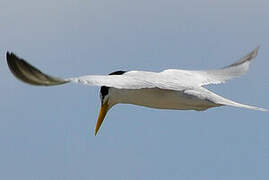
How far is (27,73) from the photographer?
13.1m

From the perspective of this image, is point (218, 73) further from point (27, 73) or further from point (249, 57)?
point (27, 73)

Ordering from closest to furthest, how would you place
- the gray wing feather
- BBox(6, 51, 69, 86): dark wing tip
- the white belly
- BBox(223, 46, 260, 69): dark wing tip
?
1. BBox(6, 51, 69, 86): dark wing tip
2. the white belly
3. the gray wing feather
4. BBox(223, 46, 260, 69): dark wing tip

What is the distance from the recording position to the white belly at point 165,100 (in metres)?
15.2

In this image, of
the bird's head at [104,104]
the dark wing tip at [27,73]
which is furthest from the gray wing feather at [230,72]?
the dark wing tip at [27,73]

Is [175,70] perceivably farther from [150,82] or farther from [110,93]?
[150,82]

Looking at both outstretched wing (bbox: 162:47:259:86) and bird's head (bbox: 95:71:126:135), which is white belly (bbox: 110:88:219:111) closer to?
outstretched wing (bbox: 162:47:259:86)

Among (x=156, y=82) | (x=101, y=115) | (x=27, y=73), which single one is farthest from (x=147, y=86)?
(x=101, y=115)

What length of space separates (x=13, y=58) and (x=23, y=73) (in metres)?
0.26

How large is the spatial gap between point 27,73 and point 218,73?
19.0 feet

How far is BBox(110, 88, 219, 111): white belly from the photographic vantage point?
597 inches

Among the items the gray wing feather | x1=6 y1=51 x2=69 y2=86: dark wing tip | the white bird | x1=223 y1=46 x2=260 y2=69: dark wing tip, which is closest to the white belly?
the white bird

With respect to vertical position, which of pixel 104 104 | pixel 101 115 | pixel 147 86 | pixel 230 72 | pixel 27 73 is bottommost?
pixel 101 115

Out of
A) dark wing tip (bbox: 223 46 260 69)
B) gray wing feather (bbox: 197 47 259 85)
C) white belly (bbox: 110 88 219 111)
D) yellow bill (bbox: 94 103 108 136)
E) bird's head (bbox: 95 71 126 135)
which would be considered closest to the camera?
white belly (bbox: 110 88 219 111)

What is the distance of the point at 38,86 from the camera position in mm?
13180
